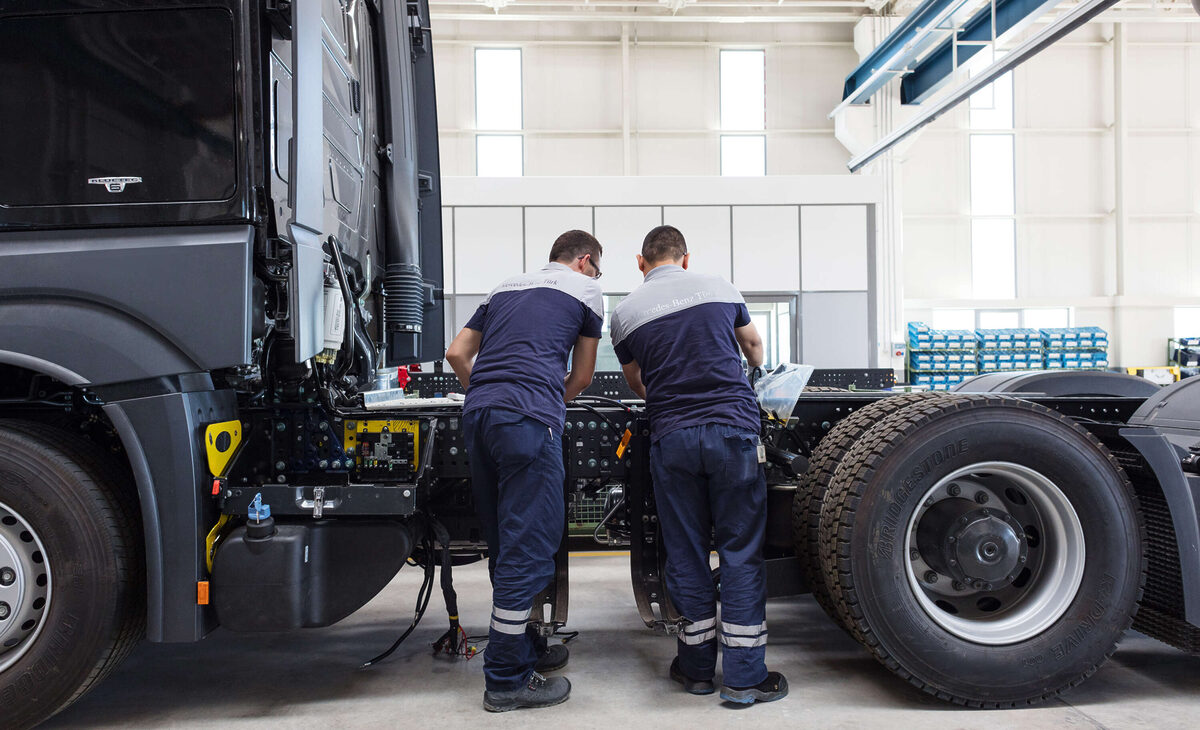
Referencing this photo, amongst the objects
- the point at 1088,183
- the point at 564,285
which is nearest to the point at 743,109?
the point at 1088,183

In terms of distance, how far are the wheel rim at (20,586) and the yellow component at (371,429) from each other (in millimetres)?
982

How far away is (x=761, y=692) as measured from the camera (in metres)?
2.70

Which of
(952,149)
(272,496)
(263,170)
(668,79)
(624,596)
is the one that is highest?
(668,79)

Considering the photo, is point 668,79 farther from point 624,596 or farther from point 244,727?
point 244,727

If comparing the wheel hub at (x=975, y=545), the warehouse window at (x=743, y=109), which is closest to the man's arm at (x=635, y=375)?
the wheel hub at (x=975, y=545)

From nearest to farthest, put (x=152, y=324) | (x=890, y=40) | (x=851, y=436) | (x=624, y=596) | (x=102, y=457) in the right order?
(x=152, y=324), (x=102, y=457), (x=851, y=436), (x=624, y=596), (x=890, y=40)

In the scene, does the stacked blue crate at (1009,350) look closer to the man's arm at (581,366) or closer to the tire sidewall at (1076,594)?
the tire sidewall at (1076,594)

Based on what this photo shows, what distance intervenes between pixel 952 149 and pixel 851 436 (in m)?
15.9

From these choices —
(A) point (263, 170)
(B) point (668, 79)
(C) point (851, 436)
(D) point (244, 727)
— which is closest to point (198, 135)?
(A) point (263, 170)

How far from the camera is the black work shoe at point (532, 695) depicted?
265 centimetres

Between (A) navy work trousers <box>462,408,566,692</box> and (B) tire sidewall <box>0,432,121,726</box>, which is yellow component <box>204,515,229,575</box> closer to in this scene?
(B) tire sidewall <box>0,432,121,726</box>

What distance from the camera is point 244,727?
2.58 m

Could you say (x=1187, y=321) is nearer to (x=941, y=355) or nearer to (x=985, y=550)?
(x=941, y=355)

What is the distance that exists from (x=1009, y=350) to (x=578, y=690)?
45.3 ft
